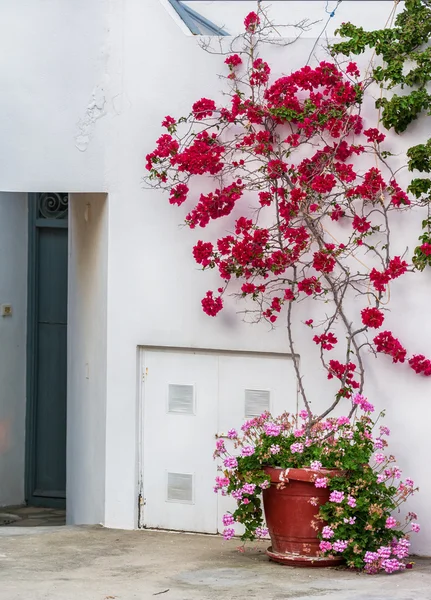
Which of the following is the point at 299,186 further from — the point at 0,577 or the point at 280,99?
the point at 0,577

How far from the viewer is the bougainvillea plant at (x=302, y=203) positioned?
8812mm

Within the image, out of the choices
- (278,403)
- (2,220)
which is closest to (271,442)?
(278,403)

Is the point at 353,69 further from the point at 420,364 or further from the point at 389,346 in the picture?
the point at 420,364

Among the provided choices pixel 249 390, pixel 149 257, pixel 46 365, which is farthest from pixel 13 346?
pixel 249 390

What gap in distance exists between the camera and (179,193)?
919 cm

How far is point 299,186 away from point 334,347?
1298 mm

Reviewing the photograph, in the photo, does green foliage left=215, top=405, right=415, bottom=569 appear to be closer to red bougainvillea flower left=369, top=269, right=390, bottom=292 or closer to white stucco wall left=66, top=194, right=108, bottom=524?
red bougainvillea flower left=369, top=269, right=390, bottom=292

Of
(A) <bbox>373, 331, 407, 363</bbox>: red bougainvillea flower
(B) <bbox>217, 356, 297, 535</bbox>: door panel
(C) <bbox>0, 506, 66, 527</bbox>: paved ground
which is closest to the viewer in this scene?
(A) <bbox>373, 331, 407, 363</bbox>: red bougainvillea flower

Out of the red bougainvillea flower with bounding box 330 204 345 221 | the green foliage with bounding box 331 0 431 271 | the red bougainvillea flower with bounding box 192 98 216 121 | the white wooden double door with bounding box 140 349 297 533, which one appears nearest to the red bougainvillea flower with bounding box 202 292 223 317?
the white wooden double door with bounding box 140 349 297 533

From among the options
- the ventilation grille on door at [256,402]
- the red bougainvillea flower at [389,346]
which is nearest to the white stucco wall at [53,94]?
the ventilation grille on door at [256,402]

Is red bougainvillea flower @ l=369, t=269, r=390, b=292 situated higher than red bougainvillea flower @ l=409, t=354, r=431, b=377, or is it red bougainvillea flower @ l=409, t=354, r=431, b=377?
red bougainvillea flower @ l=369, t=269, r=390, b=292

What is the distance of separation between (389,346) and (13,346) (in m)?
5.83

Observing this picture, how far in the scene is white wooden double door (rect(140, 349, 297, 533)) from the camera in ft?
31.2

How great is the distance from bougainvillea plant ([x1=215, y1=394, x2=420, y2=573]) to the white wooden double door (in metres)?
0.82
